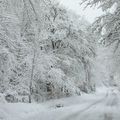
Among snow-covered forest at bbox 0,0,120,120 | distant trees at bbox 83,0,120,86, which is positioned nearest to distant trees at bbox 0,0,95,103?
snow-covered forest at bbox 0,0,120,120

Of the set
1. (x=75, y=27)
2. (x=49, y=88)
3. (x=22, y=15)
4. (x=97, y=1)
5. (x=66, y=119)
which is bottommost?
(x=66, y=119)

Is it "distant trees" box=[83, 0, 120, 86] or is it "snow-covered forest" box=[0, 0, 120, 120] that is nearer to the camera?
"snow-covered forest" box=[0, 0, 120, 120]

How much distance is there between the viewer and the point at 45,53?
27.0 metres

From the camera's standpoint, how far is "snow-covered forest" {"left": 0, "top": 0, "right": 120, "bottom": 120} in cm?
1230

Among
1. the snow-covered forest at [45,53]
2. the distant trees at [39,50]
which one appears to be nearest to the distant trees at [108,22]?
the snow-covered forest at [45,53]

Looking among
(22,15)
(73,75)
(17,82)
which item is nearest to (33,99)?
(17,82)

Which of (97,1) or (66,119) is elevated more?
(97,1)

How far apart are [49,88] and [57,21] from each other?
7.09 metres

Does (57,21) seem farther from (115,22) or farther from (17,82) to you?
(115,22)

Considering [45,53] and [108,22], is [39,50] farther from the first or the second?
[108,22]

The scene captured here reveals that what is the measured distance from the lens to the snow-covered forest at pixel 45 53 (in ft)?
40.4

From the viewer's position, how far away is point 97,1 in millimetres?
15312

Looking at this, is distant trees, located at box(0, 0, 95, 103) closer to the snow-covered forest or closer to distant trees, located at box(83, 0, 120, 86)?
the snow-covered forest

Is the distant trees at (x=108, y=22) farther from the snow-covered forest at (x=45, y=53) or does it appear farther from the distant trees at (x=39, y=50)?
the distant trees at (x=39, y=50)
